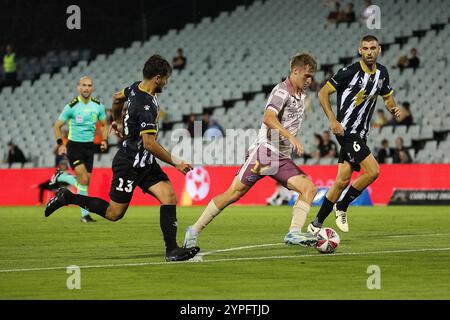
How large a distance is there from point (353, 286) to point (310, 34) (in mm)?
26659

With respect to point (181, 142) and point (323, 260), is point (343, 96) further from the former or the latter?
point (181, 142)

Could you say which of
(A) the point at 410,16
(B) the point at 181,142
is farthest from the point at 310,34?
(B) the point at 181,142

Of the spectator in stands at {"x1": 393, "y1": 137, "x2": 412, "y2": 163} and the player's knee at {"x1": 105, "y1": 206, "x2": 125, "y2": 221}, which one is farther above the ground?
the spectator in stands at {"x1": 393, "y1": 137, "x2": 412, "y2": 163}

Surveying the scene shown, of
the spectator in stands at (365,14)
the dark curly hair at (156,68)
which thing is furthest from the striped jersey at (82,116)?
the spectator in stands at (365,14)

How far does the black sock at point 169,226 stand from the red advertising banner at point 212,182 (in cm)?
1421

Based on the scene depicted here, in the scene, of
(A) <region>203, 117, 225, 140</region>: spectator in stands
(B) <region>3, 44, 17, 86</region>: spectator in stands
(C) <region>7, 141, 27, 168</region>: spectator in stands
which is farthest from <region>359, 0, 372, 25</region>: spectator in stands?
(B) <region>3, 44, 17, 86</region>: spectator in stands

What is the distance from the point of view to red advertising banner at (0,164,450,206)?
25.1 meters

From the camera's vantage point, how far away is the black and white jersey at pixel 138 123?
1123 centimetres

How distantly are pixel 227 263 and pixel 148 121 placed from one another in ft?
5.70

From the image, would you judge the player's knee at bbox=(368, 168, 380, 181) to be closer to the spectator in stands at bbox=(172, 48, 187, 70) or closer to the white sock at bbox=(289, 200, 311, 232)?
the white sock at bbox=(289, 200, 311, 232)

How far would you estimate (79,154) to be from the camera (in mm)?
19531

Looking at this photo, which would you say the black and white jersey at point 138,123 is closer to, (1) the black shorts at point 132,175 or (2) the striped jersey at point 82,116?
(1) the black shorts at point 132,175

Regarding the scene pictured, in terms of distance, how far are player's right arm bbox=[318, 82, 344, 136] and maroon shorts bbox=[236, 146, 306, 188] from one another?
168cm
